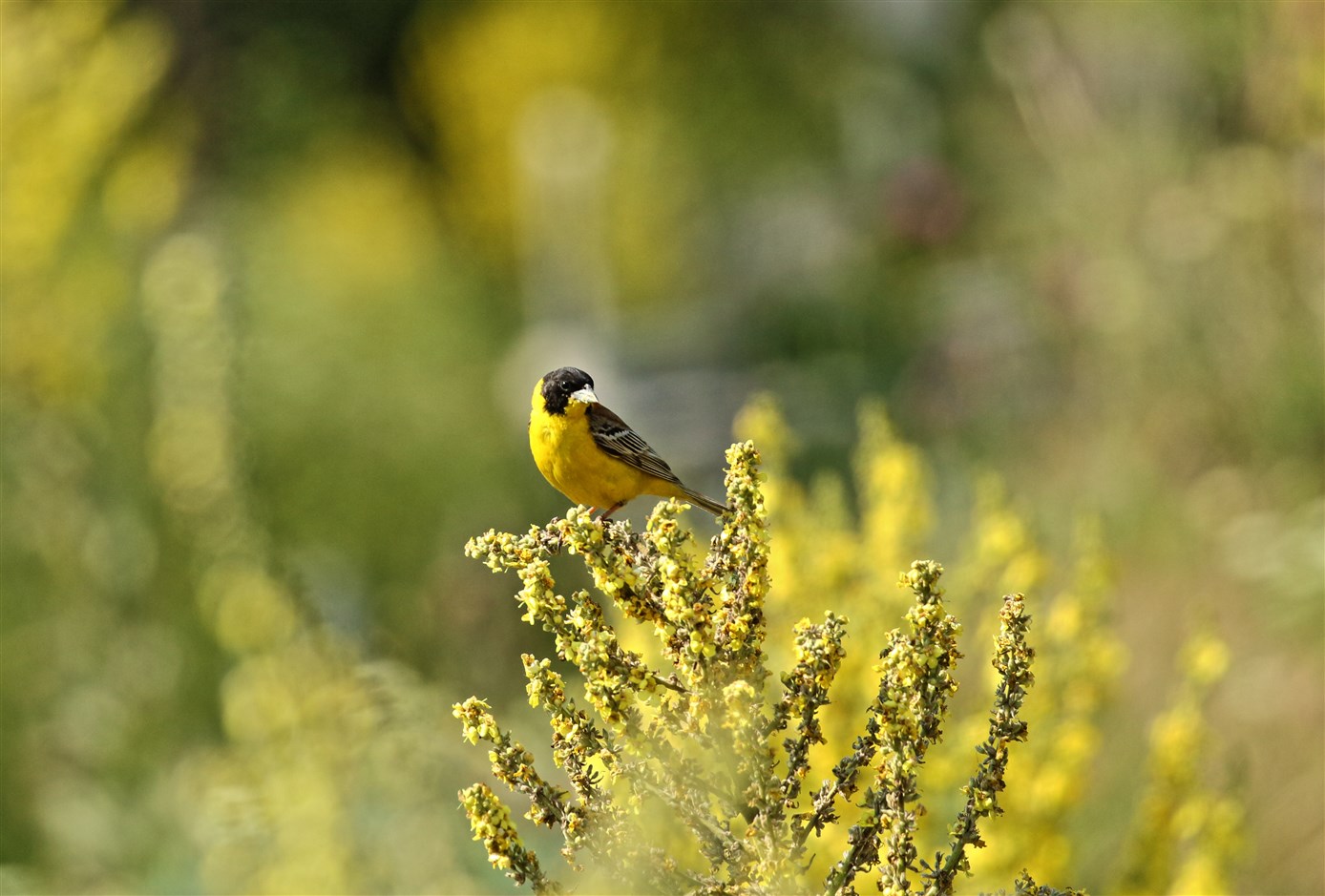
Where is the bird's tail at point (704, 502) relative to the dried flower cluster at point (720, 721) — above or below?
above

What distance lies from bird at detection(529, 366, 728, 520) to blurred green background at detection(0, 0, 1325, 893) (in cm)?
56

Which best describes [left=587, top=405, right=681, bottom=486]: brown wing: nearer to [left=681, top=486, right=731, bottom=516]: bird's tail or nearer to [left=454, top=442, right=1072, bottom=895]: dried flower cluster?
[left=681, top=486, right=731, bottom=516]: bird's tail

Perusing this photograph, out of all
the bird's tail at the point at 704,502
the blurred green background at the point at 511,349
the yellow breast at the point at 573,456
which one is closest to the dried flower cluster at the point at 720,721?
the bird's tail at the point at 704,502

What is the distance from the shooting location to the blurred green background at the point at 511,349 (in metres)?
4.55

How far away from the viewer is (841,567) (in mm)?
3324

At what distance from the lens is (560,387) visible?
9.49 feet

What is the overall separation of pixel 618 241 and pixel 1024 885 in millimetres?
14983

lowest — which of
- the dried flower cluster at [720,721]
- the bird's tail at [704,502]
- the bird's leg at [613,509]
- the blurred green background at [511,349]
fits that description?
the dried flower cluster at [720,721]

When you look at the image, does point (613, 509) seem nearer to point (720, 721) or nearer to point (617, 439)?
point (617, 439)

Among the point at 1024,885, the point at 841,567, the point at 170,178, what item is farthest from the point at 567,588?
the point at 1024,885

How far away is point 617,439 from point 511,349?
10211mm

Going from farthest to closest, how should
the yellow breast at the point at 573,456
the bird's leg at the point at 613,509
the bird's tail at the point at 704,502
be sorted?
1. the bird's leg at the point at 613,509
2. the yellow breast at the point at 573,456
3. the bird's tail at the point at 704,502

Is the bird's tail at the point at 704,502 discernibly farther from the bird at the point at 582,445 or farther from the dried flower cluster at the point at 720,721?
the dried flower cluster at the point at 720,721

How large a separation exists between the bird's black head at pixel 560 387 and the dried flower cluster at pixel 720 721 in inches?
38.8
